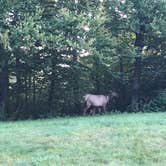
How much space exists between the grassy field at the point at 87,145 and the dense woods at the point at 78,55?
5687mm

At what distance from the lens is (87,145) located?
32.5 feet

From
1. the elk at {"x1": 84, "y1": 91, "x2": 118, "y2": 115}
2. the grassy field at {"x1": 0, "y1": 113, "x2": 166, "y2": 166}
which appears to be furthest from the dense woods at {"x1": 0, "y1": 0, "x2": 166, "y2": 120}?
the grassy field at {"x1": 0, "y1": 113, "x2": 166, "y2": 166}

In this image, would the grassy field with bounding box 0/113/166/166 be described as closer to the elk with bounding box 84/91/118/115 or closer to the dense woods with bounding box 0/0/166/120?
the dense woods with bounding box 0/0/166/120

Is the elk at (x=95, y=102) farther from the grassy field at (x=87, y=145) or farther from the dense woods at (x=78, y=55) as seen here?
the grassy field at (x=87, y=145)

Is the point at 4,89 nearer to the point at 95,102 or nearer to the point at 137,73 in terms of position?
the point at 95,102

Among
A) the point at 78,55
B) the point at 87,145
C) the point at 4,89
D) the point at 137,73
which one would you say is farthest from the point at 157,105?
the point at 87,145

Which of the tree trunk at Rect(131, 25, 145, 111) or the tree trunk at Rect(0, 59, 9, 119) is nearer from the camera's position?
the tree trunk at Rect(0, 59, 9, 119)

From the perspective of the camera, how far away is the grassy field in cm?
892

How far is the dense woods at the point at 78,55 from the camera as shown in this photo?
1723 cm

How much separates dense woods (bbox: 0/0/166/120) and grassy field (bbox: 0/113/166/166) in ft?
18.7

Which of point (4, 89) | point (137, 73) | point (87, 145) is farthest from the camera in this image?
point (137, 73)

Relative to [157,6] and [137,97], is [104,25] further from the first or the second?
[137,97]

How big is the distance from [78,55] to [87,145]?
9525 millimetres

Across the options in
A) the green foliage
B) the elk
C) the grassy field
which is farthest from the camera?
the elk
